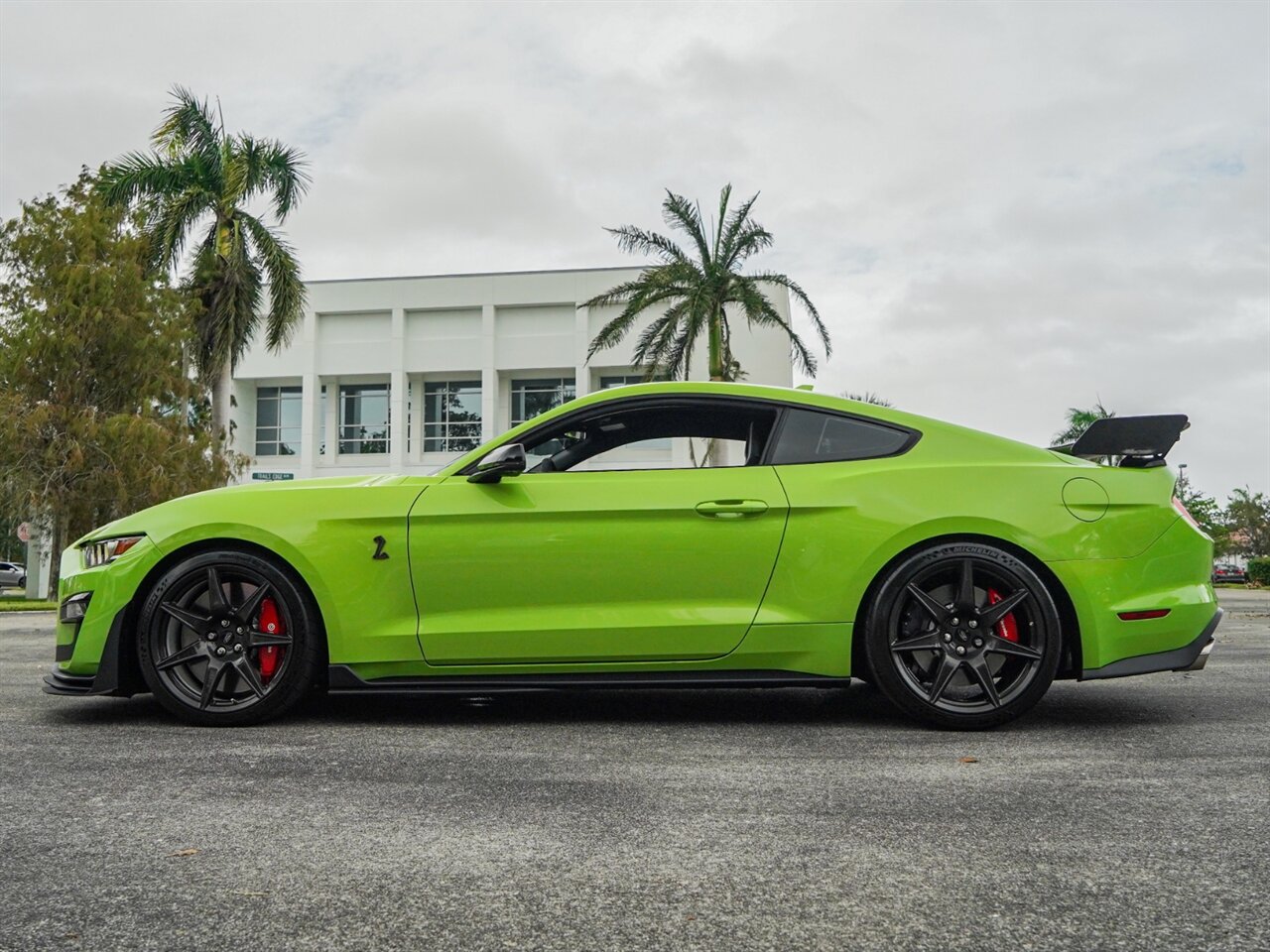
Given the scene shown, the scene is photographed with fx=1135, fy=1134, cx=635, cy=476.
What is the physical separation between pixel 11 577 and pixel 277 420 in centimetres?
1573

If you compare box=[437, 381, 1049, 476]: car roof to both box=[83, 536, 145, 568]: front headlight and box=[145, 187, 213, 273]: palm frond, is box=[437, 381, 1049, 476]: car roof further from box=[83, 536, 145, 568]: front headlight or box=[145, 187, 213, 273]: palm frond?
box=[145, 187, 213, 273]: palm frond

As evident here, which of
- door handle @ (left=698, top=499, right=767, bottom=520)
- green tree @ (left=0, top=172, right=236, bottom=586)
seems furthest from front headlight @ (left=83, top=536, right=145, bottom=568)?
green tree @ (left=0, top=172, right=236, bottom=586)

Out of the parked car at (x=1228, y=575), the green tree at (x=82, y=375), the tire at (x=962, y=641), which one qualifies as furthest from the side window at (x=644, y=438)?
the parked car at (x=1228, y=575)

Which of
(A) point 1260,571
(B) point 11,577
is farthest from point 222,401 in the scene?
(A) point 1260,571

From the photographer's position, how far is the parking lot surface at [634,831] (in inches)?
84.9

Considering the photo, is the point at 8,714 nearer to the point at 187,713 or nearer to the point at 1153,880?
the point at 187,713

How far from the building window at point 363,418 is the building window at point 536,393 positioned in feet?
18.8

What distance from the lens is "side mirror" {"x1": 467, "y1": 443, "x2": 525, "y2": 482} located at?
436 cm

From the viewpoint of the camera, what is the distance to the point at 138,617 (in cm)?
444

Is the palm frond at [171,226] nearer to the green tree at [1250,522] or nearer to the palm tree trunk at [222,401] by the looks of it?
the palm tree trunk at [222,401]

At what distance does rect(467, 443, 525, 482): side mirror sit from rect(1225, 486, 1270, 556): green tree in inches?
2959

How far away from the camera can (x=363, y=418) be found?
49375 millimetres

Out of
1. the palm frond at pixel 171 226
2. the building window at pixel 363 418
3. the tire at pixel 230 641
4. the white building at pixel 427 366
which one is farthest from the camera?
the building window at pixel 363 418

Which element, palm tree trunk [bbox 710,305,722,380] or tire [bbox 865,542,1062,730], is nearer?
tire [bbox 865,542,1062,730]
